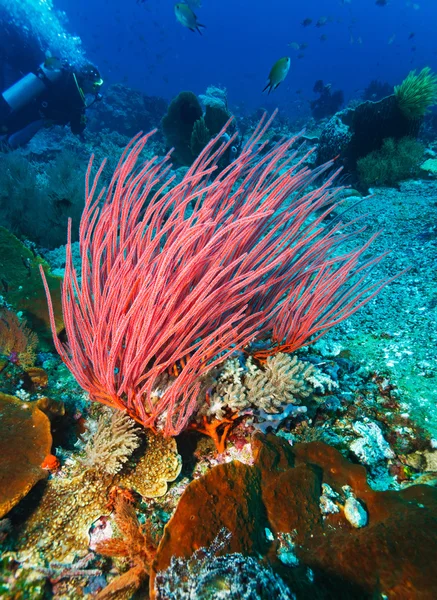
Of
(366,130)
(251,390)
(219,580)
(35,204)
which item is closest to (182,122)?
(366,130)

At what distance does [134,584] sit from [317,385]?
1741 millimetres

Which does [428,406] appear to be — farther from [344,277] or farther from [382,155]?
[382,155]

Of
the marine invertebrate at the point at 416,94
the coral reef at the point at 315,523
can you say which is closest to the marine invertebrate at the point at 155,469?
the coral reef at the point at 315,523

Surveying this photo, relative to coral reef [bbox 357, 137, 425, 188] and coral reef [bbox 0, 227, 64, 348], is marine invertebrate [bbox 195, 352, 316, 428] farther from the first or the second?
coral reef [bbox 357, 137, 425, 188]

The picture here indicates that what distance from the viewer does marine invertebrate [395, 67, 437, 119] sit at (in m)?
8.18

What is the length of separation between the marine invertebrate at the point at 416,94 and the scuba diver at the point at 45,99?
9.63 metres

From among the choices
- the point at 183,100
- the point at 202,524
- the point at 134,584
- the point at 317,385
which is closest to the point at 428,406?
the point at 317,385

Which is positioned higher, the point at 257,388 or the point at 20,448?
the point at 257,388

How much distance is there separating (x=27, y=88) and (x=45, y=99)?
2.08ft

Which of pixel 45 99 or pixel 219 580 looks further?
pixel 45 99

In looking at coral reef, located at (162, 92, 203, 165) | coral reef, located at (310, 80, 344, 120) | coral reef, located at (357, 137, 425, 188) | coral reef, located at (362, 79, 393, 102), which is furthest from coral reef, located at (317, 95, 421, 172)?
coral reef, located at (362, 79, 393, 102)

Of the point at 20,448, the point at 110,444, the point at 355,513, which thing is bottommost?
the point at 20,448

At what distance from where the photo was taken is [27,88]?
33.4ft

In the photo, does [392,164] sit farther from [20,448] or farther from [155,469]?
[20,448]
